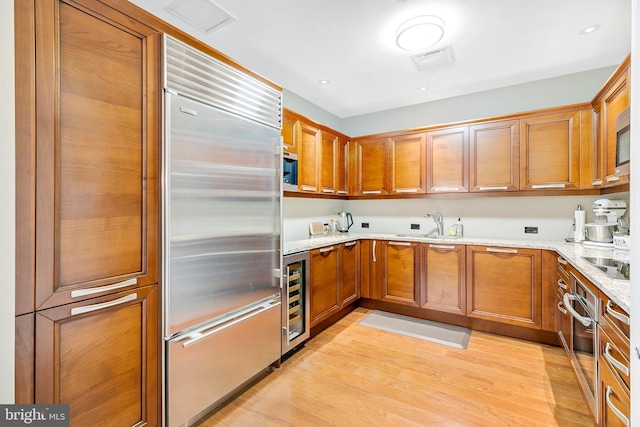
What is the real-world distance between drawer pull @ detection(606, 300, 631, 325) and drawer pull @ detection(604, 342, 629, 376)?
166 mm

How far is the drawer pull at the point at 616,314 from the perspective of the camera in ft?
3.68

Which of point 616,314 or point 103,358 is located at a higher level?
point 616,314

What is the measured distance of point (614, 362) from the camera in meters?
1.24

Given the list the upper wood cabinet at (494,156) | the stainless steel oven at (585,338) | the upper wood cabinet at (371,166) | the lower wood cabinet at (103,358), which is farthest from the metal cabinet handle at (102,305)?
the upper wood cabinet at (494,156)

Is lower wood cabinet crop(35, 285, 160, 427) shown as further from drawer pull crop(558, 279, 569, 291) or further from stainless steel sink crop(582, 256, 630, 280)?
drawer pull crop(558, 279, 569, 291)

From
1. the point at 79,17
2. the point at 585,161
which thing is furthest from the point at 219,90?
the point at 585,161

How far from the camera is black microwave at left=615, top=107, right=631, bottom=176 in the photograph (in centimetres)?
190

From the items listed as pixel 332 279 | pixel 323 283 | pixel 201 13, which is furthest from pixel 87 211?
pixel 332 279

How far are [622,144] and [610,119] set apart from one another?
0.42 meters

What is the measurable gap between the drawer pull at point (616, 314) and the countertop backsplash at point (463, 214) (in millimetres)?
2014

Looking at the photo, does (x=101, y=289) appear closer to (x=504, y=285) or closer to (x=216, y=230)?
(x=216, y=230)

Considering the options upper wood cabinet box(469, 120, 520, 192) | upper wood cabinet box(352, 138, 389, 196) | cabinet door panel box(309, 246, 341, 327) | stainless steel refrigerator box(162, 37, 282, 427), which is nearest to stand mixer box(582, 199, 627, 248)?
upper wood cabinet box(469, 120, 520, 192)

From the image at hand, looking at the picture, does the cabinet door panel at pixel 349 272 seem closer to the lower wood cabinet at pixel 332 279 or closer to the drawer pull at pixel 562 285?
the lower wood cabinet at pixel 332 279
